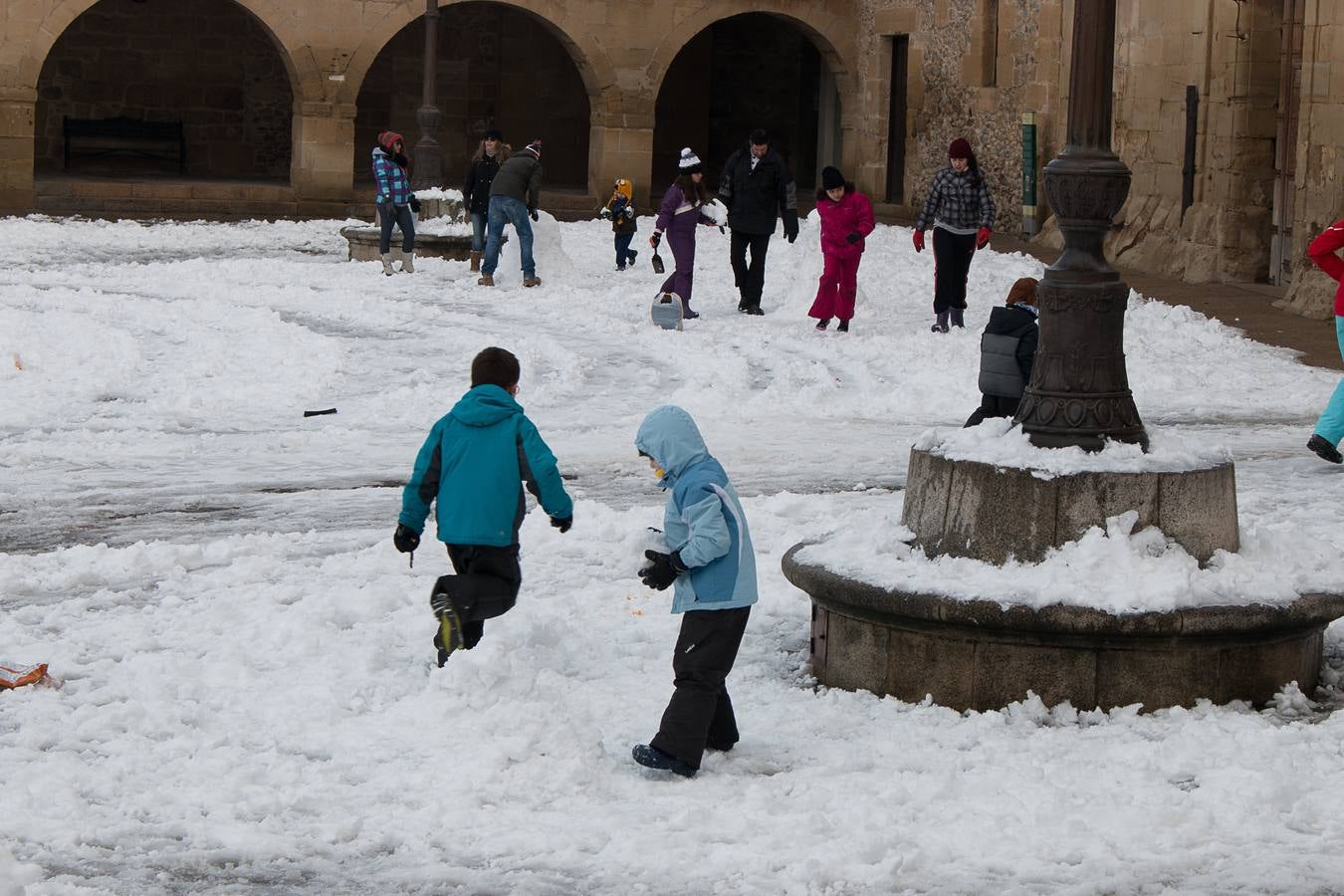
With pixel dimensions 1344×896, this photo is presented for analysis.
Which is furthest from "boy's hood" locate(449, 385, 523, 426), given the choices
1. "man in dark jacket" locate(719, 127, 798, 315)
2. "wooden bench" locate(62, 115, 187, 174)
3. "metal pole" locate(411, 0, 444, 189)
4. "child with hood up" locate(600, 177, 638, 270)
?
"wooden bench" locate(62, 115, 187, 174)

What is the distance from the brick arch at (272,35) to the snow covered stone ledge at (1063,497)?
→ 19.9 metres

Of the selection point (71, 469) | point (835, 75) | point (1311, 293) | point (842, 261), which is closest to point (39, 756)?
point (71, 469)

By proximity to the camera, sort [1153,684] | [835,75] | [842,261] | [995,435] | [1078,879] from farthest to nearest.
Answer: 1. [835,75]
2. [842,261]
3. [995,435]
4. [1153,684]
5. [1078,879]

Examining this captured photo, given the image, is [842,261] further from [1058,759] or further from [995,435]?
[1058,759]

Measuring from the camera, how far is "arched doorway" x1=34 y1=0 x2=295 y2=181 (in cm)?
2792

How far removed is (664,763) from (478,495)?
1.21 meters

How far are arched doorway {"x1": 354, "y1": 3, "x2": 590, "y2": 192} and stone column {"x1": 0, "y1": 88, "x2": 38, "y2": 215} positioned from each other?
6.63 meters

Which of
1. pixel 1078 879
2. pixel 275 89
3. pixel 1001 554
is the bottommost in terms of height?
pixel 1078 879

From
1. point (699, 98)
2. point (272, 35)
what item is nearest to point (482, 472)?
point (272, 35)

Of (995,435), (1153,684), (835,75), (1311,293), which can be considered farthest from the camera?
(835,75)

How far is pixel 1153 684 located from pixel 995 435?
0.99 m

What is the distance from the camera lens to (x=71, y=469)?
32.1 feet

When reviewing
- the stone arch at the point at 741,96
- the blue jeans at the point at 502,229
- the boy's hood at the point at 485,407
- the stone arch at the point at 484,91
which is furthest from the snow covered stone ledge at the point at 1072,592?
the stone arch at the point at 741,96

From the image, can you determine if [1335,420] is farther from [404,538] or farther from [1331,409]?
[404,538]
